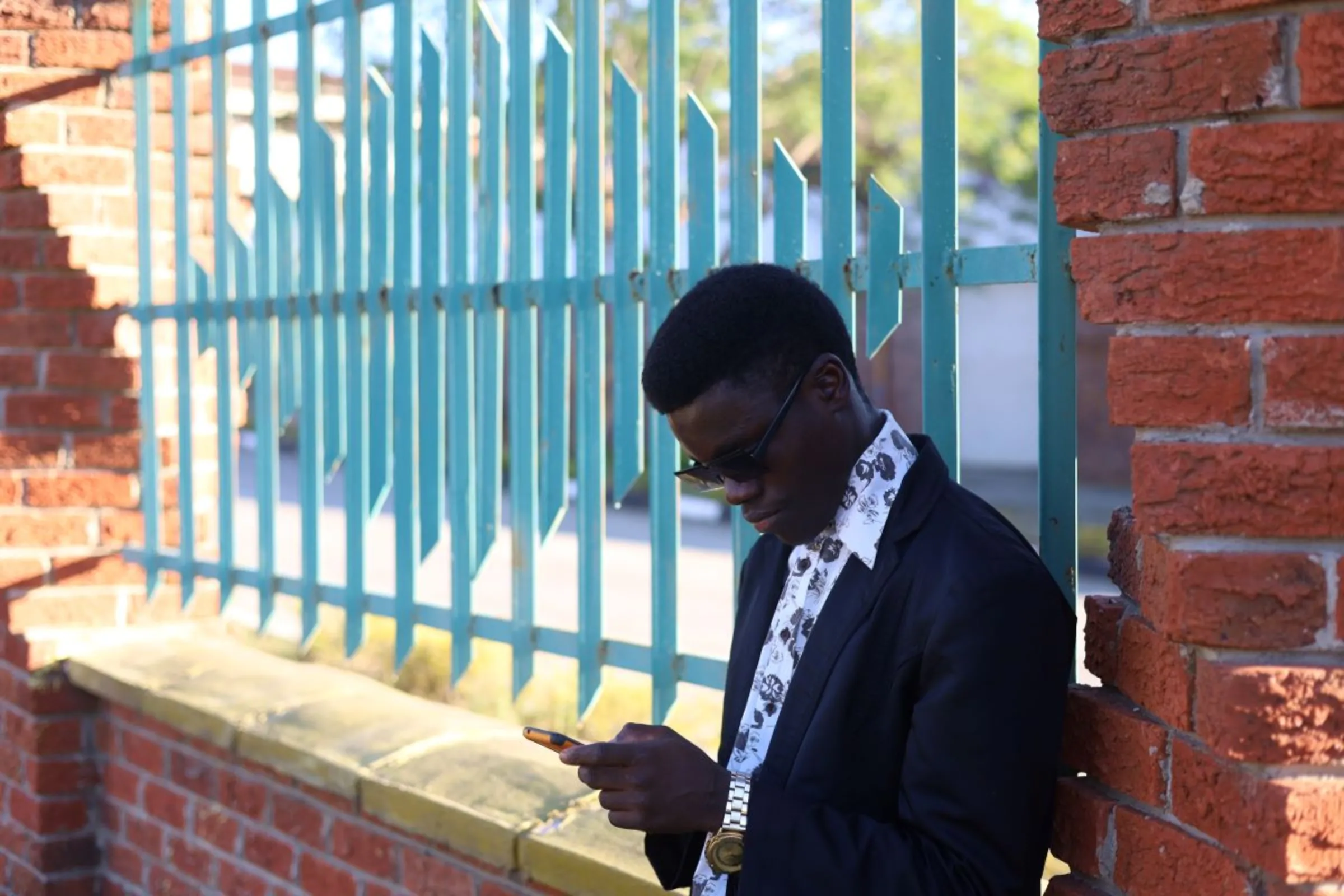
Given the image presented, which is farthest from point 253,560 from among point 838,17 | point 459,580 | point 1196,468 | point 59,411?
point 1196,468

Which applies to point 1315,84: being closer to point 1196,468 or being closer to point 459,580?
point 1196,468

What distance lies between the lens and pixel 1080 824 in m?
2.13

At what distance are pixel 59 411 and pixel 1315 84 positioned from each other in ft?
12.9

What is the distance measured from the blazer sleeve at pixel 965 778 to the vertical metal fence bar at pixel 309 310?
2.42 meters

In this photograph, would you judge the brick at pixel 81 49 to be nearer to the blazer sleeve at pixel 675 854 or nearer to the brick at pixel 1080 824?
the blazer sleeve at pixel 675 854

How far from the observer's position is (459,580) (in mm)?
3732

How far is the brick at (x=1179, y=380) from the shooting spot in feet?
5.90

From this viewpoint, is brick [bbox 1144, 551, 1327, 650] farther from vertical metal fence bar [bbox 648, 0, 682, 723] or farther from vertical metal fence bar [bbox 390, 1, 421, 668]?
vertical metal fence bar [bbox 390, 1, 421, 668]

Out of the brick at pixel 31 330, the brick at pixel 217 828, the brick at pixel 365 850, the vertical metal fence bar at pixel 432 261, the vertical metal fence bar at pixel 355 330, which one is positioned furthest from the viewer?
the brick at pixel 31 330

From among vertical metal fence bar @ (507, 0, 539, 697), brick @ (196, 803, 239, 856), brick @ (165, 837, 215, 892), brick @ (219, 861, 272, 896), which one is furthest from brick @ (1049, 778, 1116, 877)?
brick @ (165, 837, 215, 892)

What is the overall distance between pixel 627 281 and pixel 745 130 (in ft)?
1.35

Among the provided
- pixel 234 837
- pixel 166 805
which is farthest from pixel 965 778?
pixel 166 805

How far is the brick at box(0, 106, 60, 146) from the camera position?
4.77 metres

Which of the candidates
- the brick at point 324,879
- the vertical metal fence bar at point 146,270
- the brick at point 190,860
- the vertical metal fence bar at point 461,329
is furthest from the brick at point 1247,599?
the vertical metal fence bar at point 146,270
